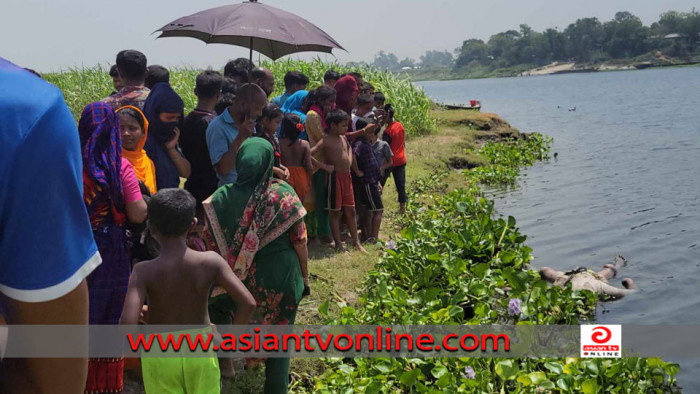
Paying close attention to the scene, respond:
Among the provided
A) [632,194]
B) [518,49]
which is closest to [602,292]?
[632,194]

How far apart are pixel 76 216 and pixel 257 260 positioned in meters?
3.09

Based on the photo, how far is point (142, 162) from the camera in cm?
466

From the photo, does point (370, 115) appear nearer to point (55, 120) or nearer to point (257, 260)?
point (257, 260)

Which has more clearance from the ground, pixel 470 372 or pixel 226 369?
pixel 226 369

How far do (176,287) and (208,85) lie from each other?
8.91 feet

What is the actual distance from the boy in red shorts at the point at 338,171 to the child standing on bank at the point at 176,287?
423 cm

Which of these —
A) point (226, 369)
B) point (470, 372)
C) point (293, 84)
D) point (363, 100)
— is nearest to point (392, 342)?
point (470, 372)

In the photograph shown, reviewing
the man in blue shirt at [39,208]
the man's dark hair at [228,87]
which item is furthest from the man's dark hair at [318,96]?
the man in blue shirt at [39,208]

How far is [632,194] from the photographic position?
15609mm

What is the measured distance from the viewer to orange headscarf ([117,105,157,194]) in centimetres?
457

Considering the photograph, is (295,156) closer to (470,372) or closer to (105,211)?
(470,372)

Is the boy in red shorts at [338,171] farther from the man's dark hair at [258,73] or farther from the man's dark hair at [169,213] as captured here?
the man's dark hair at [169,213]

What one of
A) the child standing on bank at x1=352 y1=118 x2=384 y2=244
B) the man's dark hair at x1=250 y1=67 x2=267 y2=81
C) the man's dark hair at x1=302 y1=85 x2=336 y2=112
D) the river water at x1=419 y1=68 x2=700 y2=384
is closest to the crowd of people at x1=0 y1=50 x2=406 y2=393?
the man's dark hair at x1=250 y1=67 x2=267 y2=81

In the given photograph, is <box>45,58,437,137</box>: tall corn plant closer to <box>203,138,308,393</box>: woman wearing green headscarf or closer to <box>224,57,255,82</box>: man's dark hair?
<box>224,57,255,82</box>: man's dark hair
